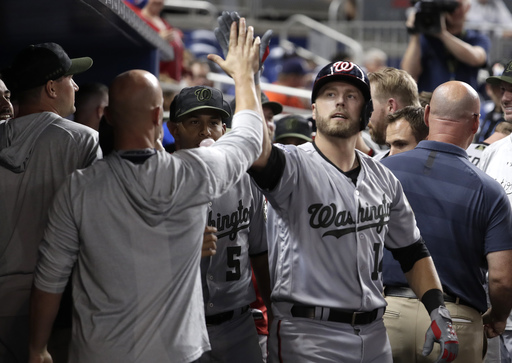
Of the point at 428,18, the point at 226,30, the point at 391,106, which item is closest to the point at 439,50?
the point at 428,18

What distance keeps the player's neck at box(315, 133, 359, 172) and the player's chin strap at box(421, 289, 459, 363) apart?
739mm

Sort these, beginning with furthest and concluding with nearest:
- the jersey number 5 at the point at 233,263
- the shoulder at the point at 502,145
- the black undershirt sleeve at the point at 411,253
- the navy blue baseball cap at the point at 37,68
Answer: the shoulder at the point at 502,145 → the jersey number 5 at the point at 233,263 → the black undershirt sleeve at the point at 411,253 → the navy blue baseball cap at the point at 37,68

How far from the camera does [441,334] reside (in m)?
3.18

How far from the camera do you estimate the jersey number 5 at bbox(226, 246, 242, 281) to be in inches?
139

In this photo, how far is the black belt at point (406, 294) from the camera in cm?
376

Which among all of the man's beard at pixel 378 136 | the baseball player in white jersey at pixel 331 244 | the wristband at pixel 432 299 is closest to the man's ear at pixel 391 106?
the man's beard at pixel 378 136

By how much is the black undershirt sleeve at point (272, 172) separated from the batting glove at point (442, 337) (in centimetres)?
101

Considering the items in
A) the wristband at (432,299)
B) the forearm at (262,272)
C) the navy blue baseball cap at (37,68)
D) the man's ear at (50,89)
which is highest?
the navy blue baseball cap at (37,68)

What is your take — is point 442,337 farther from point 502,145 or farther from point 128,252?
point 502,145

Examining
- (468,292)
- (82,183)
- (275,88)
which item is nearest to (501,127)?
(468,292)

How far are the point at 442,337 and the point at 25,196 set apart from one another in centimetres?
193

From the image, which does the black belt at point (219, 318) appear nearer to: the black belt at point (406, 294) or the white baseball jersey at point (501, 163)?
the black belt at point (406, 294)

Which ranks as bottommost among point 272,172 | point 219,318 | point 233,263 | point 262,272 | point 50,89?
point 219,318

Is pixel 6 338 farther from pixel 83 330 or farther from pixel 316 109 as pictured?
pixel 316 109
